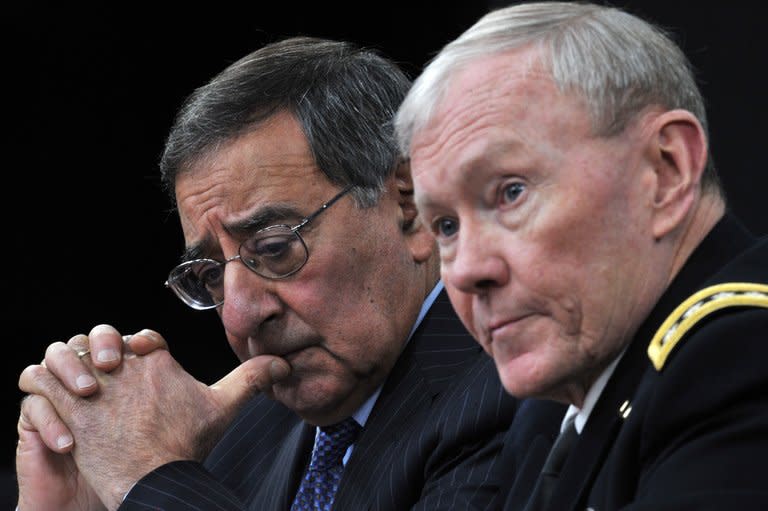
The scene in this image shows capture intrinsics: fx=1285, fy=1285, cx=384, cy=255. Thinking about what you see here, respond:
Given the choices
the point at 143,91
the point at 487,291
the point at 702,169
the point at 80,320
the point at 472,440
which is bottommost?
the point at 80,320

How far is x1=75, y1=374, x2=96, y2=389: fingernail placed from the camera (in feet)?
8.61

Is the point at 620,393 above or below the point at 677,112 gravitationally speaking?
below

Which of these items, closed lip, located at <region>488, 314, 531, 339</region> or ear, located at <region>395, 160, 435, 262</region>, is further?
ear, located at <region>395, 160, 435, 262</region>

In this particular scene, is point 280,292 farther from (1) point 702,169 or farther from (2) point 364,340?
(1) point 702,169

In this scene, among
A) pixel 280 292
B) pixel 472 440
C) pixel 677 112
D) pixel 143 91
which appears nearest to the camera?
A: pixel 677 112

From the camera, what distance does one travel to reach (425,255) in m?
2.82

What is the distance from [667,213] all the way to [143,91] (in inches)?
130

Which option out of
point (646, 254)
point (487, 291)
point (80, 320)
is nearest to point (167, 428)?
point (487, 291)

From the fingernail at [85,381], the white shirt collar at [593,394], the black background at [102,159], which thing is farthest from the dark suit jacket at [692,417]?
the black background at [102,159]

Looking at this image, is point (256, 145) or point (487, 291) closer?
point (487, 291)

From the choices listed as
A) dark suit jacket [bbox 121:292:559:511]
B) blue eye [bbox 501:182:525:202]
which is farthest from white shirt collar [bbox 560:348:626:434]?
dark suit jacket [bbox 121:292:559:511]

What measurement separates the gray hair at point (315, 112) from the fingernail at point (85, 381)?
503 mm

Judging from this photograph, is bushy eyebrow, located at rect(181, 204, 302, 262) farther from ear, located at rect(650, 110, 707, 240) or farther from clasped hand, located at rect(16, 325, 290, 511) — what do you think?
→ ear, located at rect(650, 110, 707, 240)

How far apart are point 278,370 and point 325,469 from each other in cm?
32
